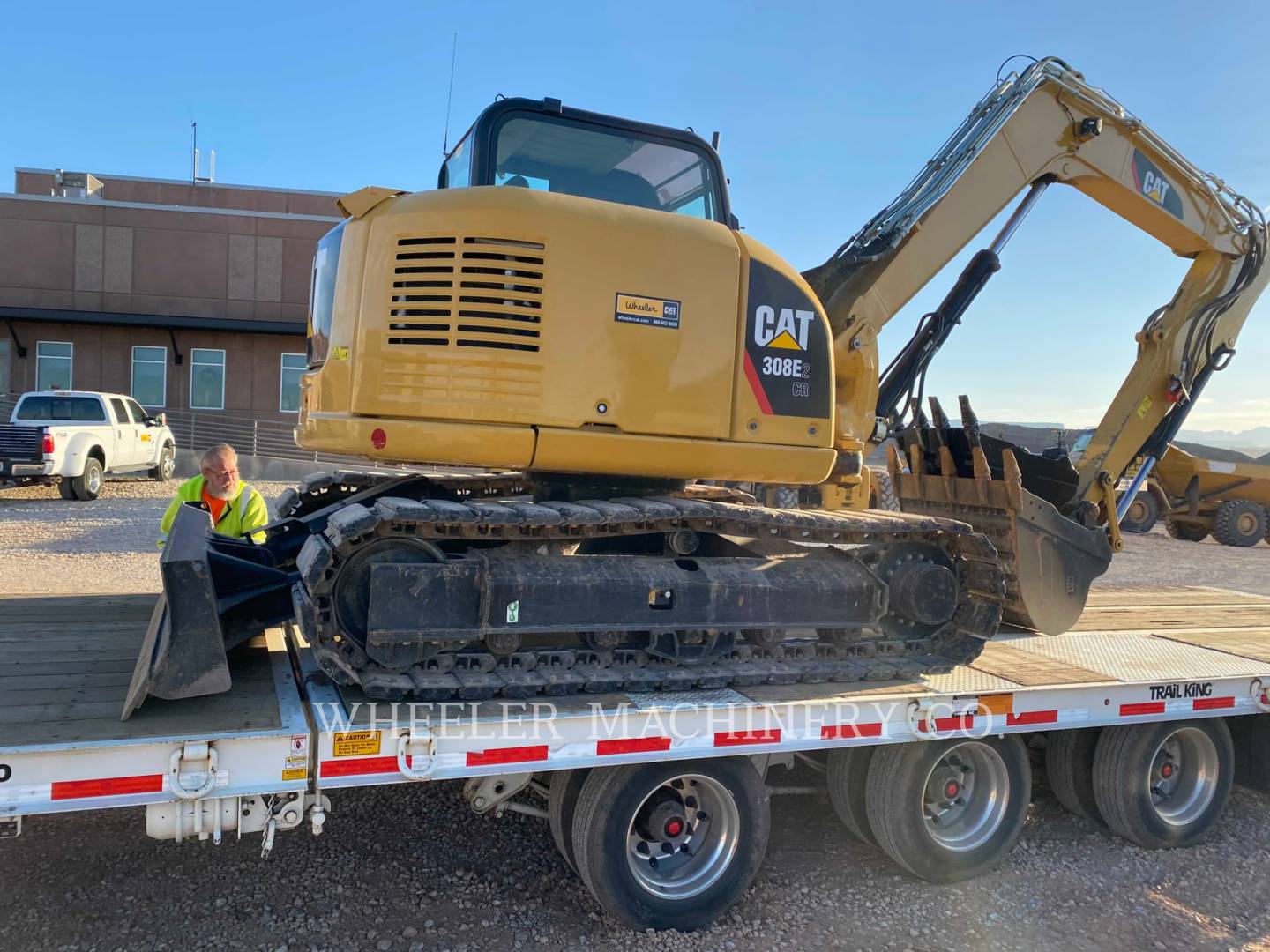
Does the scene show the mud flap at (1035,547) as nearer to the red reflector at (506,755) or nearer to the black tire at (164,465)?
the red reflector at (506,755)

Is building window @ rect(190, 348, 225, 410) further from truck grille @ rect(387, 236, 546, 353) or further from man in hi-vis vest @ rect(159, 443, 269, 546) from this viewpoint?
truck grille @ rect(387, 236, 546, 353)

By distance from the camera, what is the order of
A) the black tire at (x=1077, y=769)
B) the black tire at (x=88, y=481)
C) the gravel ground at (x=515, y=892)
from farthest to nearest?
the black tire at (x=88, y=481) → the black tire at (x=1077, y=769) → the gravel ground at (x=515, y=892)

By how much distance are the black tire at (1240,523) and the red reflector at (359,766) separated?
2085 cm

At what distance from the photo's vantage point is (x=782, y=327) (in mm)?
4477

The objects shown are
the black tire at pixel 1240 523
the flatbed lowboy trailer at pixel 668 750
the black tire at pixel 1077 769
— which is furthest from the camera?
the black tire at pixel 1240 523

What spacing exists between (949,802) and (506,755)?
2.32 meters

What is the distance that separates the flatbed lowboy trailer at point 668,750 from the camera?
312 centimetres

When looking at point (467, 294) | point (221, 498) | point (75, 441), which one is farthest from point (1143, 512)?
point (75, 441)

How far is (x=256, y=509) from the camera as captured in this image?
5.89 m

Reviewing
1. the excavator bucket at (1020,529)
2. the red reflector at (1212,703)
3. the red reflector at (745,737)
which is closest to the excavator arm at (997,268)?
the excavator bucket at (1020,529)

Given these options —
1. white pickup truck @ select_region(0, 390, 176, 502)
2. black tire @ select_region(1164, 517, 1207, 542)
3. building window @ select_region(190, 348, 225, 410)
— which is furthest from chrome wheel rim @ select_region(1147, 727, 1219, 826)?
building window @ select_region(190, 348, 225, 410)

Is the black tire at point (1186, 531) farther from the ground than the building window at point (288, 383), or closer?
closer

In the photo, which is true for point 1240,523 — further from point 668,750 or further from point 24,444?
point 24,444

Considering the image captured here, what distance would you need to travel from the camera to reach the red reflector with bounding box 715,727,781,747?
3732mm
